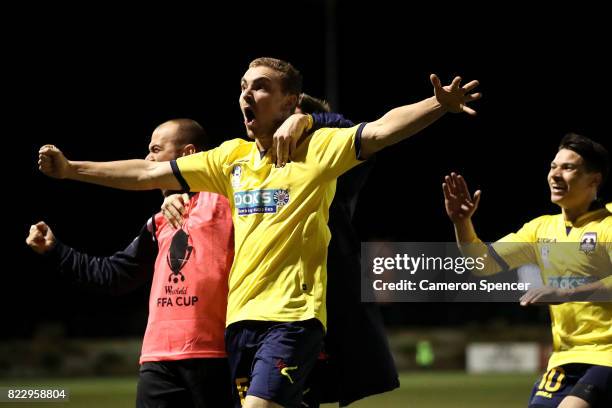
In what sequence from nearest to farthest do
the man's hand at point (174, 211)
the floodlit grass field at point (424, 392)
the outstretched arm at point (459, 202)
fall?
1. the man's hand at point (174, 211)
2. the outstretched arm at point (459, 202)
3. the floodlit grass field at point (424, 392)

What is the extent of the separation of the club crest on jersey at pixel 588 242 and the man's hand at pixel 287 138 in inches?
81.6

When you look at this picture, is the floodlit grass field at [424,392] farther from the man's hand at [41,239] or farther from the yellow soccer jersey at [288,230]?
the yellow soccer jersey at [288,230]

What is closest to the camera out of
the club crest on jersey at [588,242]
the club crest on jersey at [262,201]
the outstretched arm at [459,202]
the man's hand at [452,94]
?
the man's hand at [452,94]

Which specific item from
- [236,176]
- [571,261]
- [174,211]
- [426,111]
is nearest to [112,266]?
[174,211]

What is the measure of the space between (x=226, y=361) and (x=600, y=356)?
2087 millimetres

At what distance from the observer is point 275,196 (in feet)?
16.1

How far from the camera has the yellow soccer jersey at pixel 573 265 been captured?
580 cm

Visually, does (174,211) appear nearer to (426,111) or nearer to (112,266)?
(112,266)

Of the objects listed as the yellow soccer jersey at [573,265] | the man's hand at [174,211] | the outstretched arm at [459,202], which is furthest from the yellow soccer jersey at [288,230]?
the yellow soccer jersey at [573,265]

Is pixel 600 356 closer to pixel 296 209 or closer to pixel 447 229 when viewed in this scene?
pixel 296 209

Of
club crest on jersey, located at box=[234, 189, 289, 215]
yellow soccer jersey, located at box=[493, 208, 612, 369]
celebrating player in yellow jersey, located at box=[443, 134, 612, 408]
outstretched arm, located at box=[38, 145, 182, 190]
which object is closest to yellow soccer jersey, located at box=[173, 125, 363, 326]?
club crest on jersey, located at box=[234, 189, 289, 215]

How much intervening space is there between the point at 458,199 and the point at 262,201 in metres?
1.55

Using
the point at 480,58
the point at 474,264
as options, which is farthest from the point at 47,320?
the point at 474,264

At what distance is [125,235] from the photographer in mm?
38031
